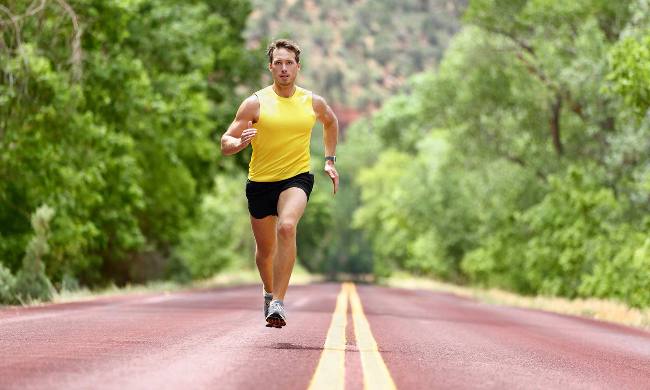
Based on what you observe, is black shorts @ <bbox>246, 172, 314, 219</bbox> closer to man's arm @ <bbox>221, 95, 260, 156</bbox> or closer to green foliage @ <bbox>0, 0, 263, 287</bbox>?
man's arm @ <bbox>221, 95, 260, 156</bbox>

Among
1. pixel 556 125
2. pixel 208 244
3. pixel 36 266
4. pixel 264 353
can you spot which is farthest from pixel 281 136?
pixel 208 244

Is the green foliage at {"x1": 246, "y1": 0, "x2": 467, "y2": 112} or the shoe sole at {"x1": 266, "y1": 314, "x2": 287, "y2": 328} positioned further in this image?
the green foliage at {"x1": 246, "y1": 0, "x2": 467, "y2": 112}

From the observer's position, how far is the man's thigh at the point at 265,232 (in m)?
8.84

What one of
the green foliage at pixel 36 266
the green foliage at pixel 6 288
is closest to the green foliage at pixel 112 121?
the green foliage at pixel 36 266

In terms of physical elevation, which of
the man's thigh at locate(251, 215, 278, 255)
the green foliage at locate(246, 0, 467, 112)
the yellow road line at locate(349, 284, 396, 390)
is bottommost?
the yellow road line at locate(349, 284, 396, 390)

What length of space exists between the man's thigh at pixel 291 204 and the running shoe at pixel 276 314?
716 millimetres

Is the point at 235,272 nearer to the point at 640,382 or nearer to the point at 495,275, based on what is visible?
the point at 495,275

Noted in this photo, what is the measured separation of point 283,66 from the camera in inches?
332

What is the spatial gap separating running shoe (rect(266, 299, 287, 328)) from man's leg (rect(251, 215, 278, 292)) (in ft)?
1.61

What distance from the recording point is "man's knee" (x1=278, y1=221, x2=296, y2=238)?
27.3ft

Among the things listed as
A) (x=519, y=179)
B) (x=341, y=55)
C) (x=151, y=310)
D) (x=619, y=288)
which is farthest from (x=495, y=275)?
(x=341, y=55)

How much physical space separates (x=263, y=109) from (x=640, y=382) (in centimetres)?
365

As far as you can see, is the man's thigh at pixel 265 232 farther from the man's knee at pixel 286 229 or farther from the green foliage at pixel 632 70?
the green foliage at pixel 632 70

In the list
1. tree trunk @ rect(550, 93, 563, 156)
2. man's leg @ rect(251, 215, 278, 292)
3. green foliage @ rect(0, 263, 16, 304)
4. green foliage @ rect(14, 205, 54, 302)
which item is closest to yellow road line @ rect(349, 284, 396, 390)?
man's leg @ rect(251, 215, 278, 292)
